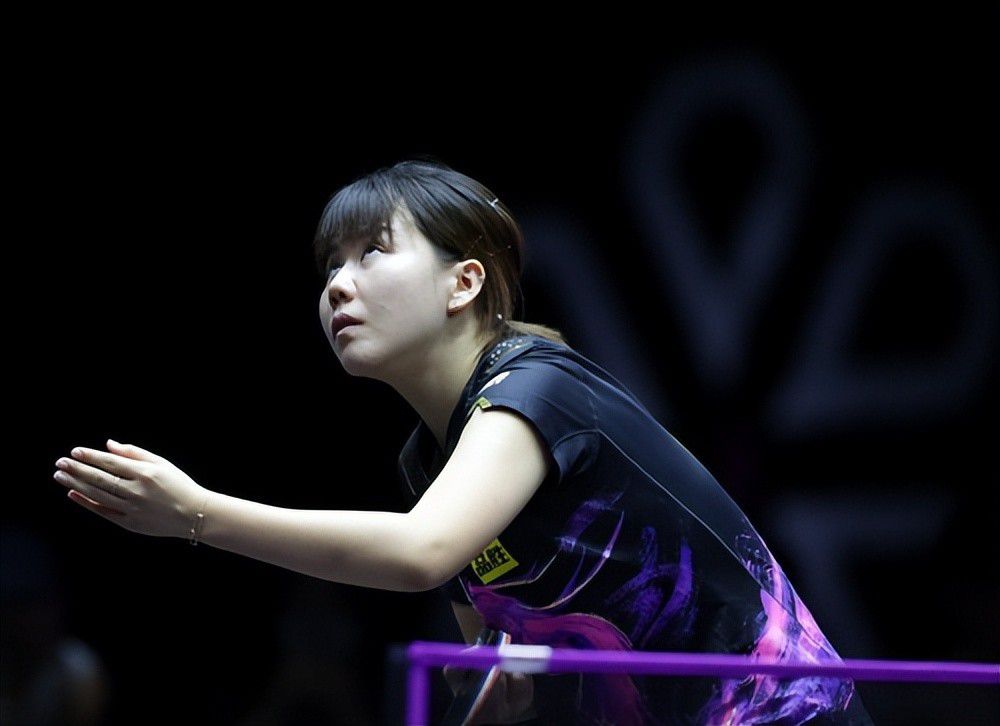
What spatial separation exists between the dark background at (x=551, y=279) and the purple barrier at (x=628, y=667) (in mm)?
2380

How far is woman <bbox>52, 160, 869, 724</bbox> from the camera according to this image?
1322mm

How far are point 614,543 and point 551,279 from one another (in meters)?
2.26

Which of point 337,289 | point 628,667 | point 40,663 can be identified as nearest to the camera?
point 628,667

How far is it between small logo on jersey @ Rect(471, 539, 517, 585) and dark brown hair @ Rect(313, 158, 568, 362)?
0.28m

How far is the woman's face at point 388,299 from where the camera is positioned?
5.31 ft

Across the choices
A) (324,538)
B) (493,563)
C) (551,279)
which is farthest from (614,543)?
(551,279)

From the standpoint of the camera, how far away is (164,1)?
12.5 feet

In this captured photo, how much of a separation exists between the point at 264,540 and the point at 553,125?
8.49 ft

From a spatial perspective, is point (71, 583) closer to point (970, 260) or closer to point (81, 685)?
point (81, 685)

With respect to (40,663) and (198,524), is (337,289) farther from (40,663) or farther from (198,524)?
(40,663)

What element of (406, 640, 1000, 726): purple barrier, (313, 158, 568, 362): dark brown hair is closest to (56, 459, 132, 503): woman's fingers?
(406, 640, 1000, 726): purple barrier

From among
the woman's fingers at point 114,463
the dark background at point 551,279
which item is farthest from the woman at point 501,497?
the dark background at point 551,279

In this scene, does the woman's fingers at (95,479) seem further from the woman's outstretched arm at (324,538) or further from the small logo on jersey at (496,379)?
the small logo on jersey at (496,379)

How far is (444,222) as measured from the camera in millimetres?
1690
